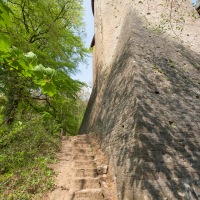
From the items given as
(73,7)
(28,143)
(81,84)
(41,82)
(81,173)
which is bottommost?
(81,173)

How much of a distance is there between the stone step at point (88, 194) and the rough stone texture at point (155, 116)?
0.42 meters

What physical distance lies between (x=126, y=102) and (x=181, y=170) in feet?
5.85

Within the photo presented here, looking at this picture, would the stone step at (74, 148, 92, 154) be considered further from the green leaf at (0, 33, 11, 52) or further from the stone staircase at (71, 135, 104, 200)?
the green leaf at (0, 33, 11, 52)

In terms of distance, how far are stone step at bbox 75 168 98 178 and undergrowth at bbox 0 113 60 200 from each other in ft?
2.00

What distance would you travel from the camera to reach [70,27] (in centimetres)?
1095

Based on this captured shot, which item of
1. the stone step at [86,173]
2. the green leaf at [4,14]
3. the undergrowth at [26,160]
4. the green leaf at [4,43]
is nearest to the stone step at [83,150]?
the undergrowth at [26,160]

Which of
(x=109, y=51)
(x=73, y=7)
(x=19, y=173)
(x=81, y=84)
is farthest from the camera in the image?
(x=73, y=7)

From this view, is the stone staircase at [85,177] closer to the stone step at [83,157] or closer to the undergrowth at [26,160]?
the stone step at [83,157]

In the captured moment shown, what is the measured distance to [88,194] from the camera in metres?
3.68

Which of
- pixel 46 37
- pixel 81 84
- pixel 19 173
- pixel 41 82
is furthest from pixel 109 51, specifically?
pixel 41 82

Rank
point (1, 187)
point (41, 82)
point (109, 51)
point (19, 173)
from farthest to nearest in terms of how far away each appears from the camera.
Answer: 1. point (109, 51)
2. point (19, 173)
3. point (1, 187)
4. point (41, 82)

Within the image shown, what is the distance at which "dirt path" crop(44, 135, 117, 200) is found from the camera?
145 inches

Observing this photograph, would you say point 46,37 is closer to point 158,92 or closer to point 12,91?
point 12,91

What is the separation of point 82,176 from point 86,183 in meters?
0.27
